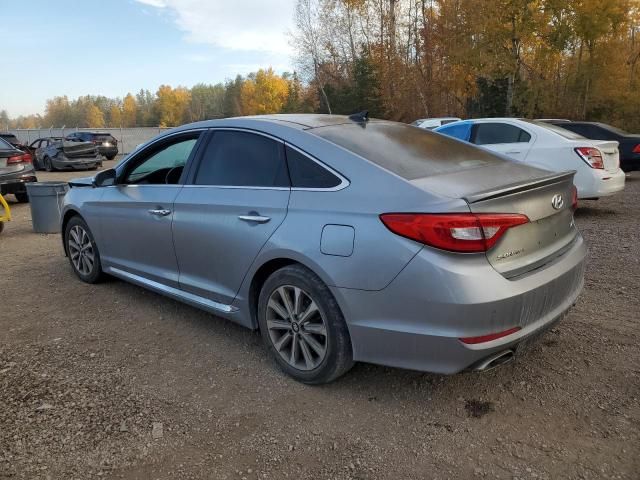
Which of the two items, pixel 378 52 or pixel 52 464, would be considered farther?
pixel 378 52

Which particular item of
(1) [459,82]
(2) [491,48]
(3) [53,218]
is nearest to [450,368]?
(3) [53,218]

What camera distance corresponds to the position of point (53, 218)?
26.2 feet

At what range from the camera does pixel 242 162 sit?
3.46 metres

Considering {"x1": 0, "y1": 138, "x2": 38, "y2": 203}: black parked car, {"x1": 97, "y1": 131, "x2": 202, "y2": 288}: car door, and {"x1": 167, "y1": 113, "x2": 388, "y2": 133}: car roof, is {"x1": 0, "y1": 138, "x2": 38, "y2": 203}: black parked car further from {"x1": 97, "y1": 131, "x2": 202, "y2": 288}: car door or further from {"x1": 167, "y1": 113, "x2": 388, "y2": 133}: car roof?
{"x1": 167, "y1": 113, "x2": 388, "y2": 133}: car roof

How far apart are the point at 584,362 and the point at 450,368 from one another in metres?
1.23

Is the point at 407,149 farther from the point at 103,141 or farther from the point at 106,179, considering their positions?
the point at 103,141

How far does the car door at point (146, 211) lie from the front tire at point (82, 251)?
244 mm

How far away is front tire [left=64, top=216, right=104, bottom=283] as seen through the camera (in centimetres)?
496

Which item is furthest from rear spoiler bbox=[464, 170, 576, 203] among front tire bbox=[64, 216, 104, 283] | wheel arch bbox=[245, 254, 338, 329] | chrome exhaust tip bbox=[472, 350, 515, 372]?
front tire bbox=[64, 216, 104, 283]

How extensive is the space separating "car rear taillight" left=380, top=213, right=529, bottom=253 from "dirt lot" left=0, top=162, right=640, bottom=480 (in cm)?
97

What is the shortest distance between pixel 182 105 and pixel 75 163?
298ft

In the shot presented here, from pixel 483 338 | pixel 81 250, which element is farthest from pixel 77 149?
pixel 483 338

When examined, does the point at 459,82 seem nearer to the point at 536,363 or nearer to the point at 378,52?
the point at 378,52

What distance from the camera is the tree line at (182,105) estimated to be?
79.9 meters
